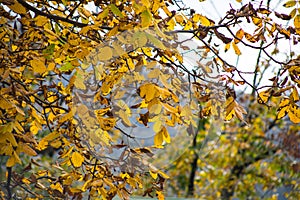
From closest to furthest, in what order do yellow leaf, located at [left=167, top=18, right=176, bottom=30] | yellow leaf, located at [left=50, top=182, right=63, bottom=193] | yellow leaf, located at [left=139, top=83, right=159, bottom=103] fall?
yellow leaf, located at [left=139, top=83, right=159, bottom=103], yellow leaf, located at [left=167, top=18, right=176, bottom=30], yellow leaf, located at [left=50, top=182, right=63, bottom=193]

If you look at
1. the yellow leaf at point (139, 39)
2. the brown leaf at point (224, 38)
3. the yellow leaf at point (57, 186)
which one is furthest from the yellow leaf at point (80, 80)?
the yellow leaf at point (57, 186)

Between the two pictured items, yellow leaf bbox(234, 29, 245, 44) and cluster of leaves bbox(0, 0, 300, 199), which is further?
yellow leaf bbox(234, 29, 245, 44)

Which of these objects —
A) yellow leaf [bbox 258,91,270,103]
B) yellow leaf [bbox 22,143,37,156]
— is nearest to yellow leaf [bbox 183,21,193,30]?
yellow leaf [bbox 258,91,270,103]

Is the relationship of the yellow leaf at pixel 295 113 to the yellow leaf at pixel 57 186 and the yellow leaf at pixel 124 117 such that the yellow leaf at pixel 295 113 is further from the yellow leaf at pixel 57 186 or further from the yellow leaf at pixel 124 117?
the yellow leaf at pixel 57 186

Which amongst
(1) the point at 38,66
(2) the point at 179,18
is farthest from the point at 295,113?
(1) the point at 38,66

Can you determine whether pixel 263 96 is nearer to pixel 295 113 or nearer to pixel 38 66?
pixel 295 113

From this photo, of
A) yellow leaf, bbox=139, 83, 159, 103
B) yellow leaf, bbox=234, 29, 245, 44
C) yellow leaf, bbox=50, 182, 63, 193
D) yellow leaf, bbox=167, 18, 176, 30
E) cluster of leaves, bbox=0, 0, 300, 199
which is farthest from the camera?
yellow leaf, bbox=50, 182, 63, 193

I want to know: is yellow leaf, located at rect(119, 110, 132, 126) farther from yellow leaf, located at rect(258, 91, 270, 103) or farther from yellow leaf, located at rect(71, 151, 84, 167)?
yellow leaf, located at rect(258, 91, 270, 103)

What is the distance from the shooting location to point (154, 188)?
1221 mm

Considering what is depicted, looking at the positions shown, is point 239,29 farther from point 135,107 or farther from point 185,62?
point 135,107

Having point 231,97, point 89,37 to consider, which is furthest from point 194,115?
point 89,37

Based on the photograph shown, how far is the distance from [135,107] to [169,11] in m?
0.24

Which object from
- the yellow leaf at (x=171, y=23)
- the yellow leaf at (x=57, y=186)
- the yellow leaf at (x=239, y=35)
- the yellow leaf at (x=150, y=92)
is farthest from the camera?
the yellow leaf at (x=57, y=186)

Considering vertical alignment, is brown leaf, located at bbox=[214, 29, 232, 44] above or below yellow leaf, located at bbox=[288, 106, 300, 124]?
above
